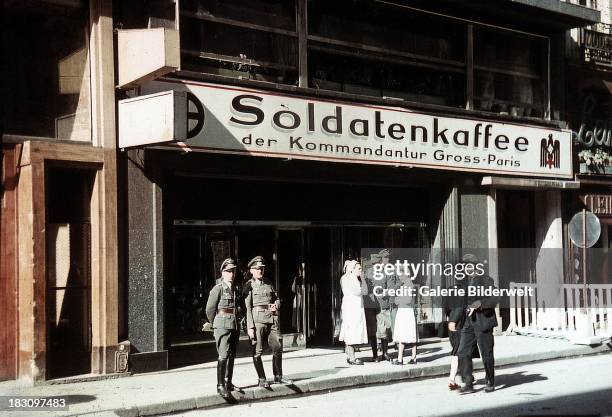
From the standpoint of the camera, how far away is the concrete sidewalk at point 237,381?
1055cm

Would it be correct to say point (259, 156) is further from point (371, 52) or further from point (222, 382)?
point (222, 382)

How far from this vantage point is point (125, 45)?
1285cm

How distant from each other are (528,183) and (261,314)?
9550 millimetres

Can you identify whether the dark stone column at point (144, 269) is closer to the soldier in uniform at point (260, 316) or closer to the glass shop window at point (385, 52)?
the soldier in uniform at point (260, 316)

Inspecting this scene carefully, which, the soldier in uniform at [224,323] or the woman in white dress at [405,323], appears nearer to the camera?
the soldier in uniform at [224,323]

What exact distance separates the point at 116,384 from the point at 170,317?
2.14 m

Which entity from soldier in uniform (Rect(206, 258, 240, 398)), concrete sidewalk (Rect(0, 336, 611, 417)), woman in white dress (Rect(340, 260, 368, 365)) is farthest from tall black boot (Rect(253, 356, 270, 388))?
woman in white dress (Rect(340, 260, 368, 365))

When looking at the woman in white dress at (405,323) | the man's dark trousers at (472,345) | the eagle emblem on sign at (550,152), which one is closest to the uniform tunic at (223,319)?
the man's dark trousers at (472,345)

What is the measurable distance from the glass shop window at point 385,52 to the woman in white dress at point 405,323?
174 inches

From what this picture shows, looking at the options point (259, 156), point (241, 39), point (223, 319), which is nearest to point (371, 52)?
point (241, 39)

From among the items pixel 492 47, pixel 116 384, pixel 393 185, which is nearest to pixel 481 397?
pixel 116 384

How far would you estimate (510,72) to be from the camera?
63.6 feet

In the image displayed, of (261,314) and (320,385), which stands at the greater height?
(261,314)

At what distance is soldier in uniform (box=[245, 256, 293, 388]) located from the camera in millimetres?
11492
